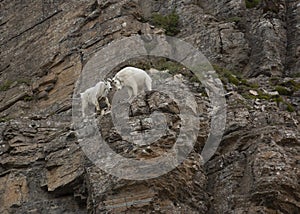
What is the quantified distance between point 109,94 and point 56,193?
10.5 feet

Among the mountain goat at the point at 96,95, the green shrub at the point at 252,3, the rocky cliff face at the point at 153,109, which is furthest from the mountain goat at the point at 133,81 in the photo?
the green shrub at the point at 252,3

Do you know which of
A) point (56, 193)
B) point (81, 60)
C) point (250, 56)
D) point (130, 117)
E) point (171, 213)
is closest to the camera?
point (171, 213)

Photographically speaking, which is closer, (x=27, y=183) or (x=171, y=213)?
(x=171, y=213)

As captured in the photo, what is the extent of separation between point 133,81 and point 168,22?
27.7 feet

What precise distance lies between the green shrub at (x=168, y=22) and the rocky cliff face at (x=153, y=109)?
0.68 ft

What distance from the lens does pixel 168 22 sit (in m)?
29.0

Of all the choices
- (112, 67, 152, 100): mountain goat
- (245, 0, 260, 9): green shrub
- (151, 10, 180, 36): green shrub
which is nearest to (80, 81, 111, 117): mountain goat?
(112, 67, 152, 100): mountain goat

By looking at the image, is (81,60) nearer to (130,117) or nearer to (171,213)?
(130,117)

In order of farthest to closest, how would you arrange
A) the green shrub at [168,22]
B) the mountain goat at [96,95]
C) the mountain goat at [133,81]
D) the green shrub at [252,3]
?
1. the green shrub at [168,22]
2. the green shrub at [252,3]
3. the mountain goat at [96,95]
4. the mountain goat at [133,81]

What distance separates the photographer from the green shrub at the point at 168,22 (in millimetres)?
28469

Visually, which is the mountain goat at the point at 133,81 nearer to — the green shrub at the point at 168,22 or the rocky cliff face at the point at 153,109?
the rocky cliff face at the point at 153,109

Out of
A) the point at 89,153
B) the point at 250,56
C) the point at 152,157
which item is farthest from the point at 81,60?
the point at 152,157

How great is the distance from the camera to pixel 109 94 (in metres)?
21.9

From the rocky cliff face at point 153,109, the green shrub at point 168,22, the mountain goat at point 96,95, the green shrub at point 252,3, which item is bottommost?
the green shrub at point 252,3
